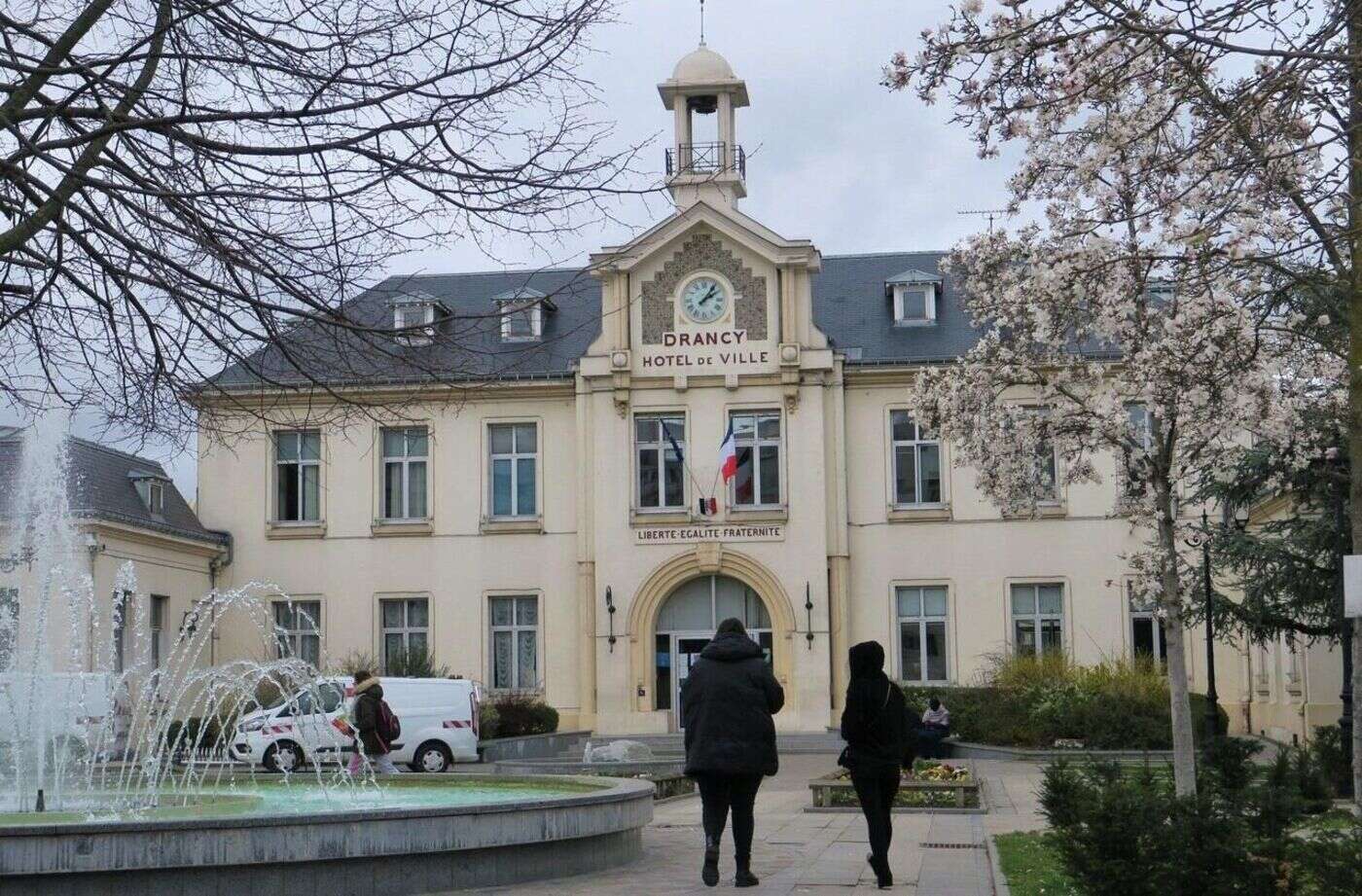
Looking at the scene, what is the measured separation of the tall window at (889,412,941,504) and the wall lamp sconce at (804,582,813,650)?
298 cm

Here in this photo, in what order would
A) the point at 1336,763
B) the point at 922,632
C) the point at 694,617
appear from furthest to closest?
the point at 694,617 < the point at 922,632 < the point at 1336,763

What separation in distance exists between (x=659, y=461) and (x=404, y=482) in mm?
5997

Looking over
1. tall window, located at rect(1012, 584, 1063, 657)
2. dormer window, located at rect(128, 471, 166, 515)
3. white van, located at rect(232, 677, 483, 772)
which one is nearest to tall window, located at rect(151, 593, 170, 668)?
dormer window, located at rect(128, 471, 166, 515)

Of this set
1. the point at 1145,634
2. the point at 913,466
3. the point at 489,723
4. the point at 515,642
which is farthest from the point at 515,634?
the point at 1145,634

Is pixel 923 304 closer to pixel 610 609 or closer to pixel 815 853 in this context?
pixel 610 609

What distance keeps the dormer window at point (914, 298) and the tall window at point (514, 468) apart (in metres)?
8.62

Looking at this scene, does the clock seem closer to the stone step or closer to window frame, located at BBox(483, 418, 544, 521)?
window frame, located at BBox(483, 418, 544, 521)

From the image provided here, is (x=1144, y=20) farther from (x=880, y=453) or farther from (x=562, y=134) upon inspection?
(x=880, y=453)

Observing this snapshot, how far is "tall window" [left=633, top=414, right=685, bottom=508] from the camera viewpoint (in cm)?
3941

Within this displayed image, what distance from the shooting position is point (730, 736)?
40.4ft

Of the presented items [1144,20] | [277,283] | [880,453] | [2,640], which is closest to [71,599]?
[2,640]

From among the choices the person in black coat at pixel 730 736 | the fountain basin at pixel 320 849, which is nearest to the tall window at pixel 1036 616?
the fountain basin at pixel 320 849

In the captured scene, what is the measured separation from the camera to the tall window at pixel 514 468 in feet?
134

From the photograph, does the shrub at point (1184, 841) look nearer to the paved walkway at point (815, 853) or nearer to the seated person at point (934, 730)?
the paved walkway at point (815, 853)
